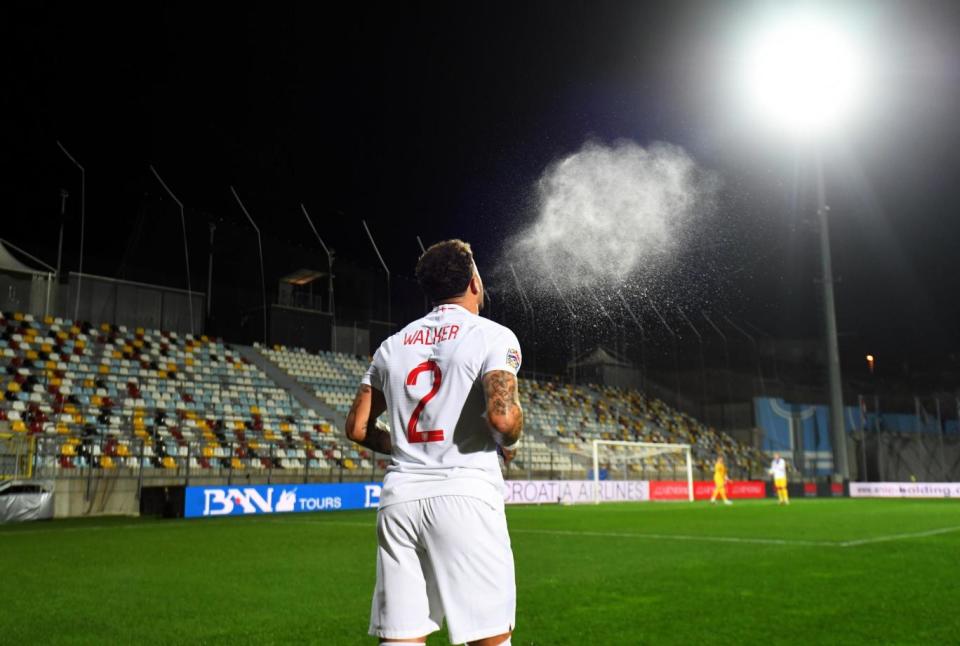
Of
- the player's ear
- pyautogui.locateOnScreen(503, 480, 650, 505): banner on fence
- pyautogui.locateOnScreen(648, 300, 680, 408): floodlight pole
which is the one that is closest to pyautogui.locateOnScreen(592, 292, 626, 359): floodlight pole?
pyautogui.locateOnScreen(648, 300, 680, 408): floodlight pole

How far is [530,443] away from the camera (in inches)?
1289

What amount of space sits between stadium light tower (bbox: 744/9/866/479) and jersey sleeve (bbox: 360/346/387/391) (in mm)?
25882

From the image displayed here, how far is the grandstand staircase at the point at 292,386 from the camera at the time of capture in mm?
28578

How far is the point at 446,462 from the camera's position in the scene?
271cm

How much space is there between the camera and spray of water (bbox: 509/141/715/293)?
1497 cm

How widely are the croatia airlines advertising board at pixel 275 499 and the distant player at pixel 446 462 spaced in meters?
17.9

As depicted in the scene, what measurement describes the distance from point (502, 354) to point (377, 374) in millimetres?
517

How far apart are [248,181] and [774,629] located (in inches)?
1135

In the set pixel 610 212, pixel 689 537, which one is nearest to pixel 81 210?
pixel 610 212

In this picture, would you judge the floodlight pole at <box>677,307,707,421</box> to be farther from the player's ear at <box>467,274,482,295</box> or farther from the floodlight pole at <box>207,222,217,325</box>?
the player's ear at <box>467,274,482,295</box>

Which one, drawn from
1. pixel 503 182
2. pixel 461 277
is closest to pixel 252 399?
pixel 503 182

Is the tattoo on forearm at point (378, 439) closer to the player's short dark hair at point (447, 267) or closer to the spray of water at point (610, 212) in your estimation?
the player's short dark hair at point (447, 267)

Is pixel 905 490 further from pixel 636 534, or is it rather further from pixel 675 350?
pixel 636 534

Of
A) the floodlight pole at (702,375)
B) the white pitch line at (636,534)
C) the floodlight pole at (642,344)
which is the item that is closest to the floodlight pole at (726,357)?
the floodlight pole at (702,375)
